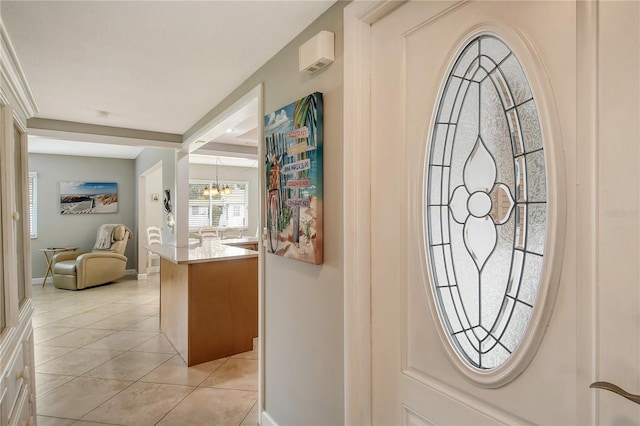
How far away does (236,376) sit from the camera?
115 inches

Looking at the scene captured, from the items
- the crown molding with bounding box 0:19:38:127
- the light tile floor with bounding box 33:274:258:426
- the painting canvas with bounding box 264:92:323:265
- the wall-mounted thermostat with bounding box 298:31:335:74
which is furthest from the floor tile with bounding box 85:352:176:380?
the wall-mounted thermostat with bounding box 298:31:335:74

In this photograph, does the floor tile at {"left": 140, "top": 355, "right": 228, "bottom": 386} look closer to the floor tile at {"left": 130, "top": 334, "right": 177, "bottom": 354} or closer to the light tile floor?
the light tile floor

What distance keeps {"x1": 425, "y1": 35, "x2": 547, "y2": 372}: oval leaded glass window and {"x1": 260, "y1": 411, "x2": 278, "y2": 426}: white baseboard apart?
146cm

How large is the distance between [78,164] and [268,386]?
22.8ft

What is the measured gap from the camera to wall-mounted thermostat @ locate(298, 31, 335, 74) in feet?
4.98

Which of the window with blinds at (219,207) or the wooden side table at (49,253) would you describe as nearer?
the wooden side table at (49,253)

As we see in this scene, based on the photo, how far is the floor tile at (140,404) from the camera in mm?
2311

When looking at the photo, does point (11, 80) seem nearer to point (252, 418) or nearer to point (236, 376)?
point (252, 418)

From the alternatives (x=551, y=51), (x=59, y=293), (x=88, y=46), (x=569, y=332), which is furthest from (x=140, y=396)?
(x=59, y=293)

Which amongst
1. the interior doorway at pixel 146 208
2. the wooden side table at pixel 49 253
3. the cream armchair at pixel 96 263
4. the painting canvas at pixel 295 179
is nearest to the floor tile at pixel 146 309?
the cream armchair at pixel 96 263

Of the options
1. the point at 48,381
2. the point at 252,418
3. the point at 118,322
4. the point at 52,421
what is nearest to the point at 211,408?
the point at 252,418

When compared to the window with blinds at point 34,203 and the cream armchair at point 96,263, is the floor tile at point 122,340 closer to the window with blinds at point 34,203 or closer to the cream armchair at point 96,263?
the cream armchair at point 96,263

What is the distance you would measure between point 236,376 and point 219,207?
5.92 meters

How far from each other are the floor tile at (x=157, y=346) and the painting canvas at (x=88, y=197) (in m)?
4.63
